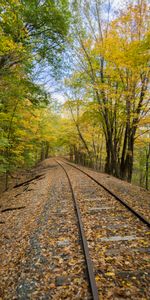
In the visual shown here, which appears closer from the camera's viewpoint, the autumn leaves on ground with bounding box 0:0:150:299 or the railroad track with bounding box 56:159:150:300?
the railroad track with bounding box 56:159:150:300

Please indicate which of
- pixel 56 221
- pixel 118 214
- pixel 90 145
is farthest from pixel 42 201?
pixel 90 145

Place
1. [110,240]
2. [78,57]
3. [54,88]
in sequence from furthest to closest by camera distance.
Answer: [78,57] < [54,88] < [110,240]

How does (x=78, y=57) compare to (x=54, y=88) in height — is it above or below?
above

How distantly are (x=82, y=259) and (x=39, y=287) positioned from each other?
34.7 inches

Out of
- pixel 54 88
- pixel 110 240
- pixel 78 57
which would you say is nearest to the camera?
pixel 110 240

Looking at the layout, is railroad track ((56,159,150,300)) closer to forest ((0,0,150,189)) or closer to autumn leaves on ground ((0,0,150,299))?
autumn leaves on ground ((0,0,150,299))

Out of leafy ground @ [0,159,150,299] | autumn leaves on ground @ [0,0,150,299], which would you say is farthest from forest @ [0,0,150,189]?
leafy ground @ [0,159,150,299]

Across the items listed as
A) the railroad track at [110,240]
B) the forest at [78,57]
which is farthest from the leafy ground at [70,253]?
the forest at [78,57]

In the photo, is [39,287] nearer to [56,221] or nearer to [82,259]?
[82,259]

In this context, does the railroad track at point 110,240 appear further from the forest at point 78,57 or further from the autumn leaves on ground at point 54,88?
the forest at point 78,57

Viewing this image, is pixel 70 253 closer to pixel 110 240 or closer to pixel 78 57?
pixel 110 240

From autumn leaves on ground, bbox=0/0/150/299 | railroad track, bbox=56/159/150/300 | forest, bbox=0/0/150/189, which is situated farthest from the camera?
forest, bbox=0/0/150/189

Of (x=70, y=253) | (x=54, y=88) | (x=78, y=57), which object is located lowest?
(x=70, y=253)

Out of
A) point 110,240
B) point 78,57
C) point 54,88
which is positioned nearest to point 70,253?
point 110,240
